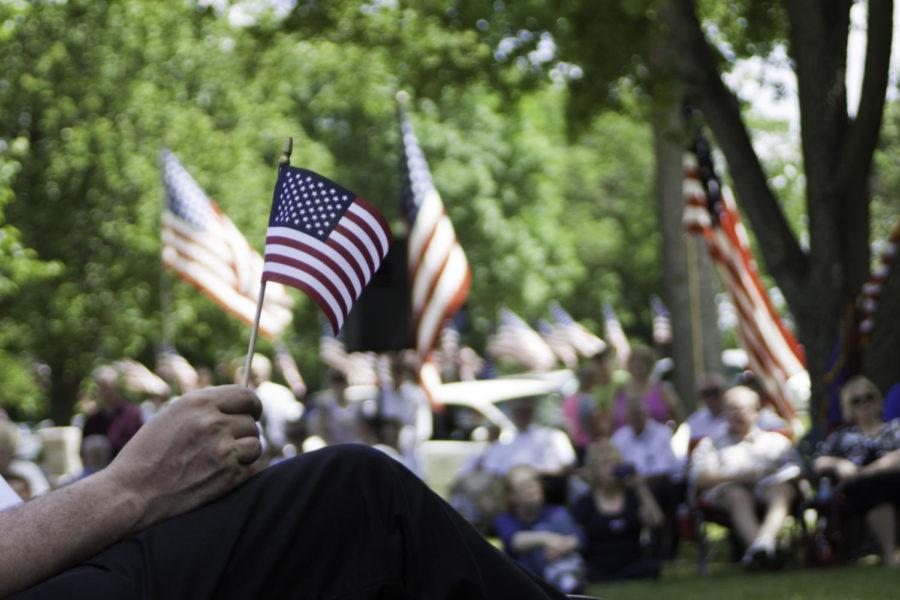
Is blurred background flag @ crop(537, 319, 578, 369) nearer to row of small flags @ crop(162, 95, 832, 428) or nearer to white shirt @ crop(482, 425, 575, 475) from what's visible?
row of small flags @ crop(162, 95, 832, 428)

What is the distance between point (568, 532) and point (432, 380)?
173 inches

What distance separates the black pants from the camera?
3137 millimetres

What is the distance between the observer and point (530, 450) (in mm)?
12938

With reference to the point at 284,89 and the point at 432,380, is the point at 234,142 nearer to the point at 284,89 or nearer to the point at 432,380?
the point at 284,89

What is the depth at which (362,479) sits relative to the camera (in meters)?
3.23

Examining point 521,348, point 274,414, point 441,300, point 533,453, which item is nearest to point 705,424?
point 533,453

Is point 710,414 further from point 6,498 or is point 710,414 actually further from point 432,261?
point 6,498

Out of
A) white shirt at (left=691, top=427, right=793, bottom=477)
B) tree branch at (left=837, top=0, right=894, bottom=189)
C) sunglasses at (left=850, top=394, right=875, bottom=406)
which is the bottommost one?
white shirt at (left=691, top=427, right=793, bottom=477)

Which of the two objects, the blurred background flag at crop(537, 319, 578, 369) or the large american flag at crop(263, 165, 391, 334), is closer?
the large american flag at crop(263, 165, 391, 334)

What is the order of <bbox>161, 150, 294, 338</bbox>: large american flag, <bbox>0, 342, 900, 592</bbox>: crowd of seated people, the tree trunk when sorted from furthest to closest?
the tree trunk
<bbox>161, 150, 294, 338</bbox>: large american flag
<bbox>0, 342, 900, 592</bbox>: crowd of seated people

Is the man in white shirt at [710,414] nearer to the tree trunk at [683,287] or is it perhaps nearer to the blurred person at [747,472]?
the blurred person at [747,472]

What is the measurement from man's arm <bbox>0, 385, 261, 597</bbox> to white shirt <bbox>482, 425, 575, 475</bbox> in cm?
928

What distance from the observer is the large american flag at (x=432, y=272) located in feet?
43.0

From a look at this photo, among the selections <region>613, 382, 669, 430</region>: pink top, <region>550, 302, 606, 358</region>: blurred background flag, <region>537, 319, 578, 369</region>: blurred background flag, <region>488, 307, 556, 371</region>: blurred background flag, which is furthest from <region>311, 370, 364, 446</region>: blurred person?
<region>537, 319, 578, 369</region>: blurred background flag
